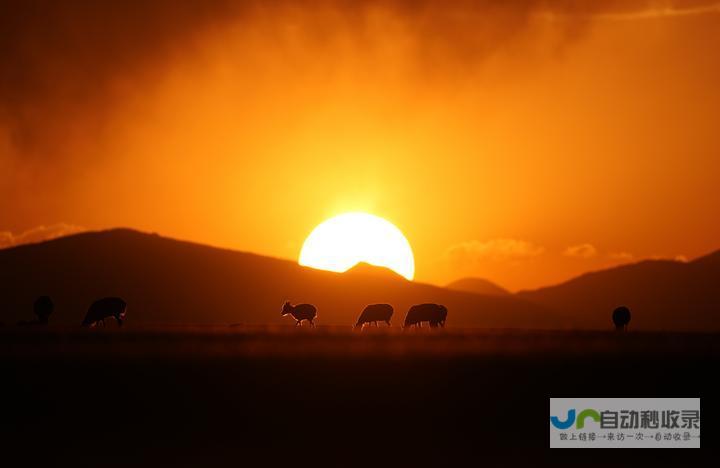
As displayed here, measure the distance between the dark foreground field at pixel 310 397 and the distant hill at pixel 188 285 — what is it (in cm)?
10677

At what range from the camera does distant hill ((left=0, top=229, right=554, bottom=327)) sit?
5541 inches

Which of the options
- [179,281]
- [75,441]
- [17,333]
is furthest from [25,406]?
[179,281]

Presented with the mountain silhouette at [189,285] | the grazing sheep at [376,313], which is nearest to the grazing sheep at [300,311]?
the grazing sheep at [376,313]

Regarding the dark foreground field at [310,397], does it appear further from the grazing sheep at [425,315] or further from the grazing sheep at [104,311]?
the grazing sheep at [425,315]

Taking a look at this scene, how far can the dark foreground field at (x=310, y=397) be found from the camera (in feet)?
52.5

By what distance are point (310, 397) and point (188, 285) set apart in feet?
437

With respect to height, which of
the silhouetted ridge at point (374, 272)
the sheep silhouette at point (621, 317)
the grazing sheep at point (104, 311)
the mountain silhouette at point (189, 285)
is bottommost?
the grazing sheep at point (104, 311)

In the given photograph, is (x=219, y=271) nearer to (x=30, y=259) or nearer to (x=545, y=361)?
(x=30, y=259)

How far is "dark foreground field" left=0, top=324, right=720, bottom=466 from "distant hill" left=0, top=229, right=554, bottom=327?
350 ft

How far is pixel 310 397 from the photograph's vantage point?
19.4 metres

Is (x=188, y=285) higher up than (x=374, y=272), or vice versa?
(x=374, y=272)

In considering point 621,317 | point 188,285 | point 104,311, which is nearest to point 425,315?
point 621,317

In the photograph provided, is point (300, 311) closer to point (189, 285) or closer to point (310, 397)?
point (310, 397)

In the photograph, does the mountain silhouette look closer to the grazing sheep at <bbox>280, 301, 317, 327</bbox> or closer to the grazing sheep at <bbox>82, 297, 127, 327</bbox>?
the grazing sheep at <bbox>280, 301, 317, 327</bbox>
